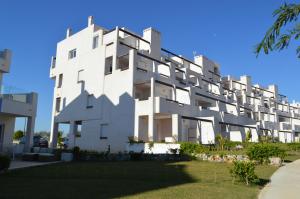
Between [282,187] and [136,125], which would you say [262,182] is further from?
[136,125]

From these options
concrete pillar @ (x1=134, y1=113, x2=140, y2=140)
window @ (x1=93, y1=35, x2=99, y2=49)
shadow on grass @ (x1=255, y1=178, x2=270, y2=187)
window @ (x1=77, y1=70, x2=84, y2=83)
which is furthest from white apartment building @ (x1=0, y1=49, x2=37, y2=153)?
shadow on grass @ (x1=255, y1=178, x2=270, y2=187)

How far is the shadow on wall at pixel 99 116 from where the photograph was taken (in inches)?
1297

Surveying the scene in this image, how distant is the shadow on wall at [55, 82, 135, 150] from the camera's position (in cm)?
3294

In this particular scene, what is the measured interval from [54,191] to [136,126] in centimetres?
2159

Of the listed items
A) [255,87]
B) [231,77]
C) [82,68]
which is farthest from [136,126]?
[255,87]

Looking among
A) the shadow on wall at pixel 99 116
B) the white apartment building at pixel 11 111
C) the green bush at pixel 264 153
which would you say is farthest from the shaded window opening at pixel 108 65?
the green bush at pixel 264 153

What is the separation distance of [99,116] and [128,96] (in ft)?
18.1

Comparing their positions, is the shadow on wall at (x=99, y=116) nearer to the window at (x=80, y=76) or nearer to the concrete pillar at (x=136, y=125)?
the concrete pillar at (x=136, y=125)

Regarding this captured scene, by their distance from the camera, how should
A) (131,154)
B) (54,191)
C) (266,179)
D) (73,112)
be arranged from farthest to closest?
(73,112), (131,154), (266,179), (54,191)

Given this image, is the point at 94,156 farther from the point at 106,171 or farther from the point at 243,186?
the point at 243,186

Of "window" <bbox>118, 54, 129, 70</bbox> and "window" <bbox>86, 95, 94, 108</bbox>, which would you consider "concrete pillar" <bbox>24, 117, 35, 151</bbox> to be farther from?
"window" <bbox>118, 54, 129, 70</bbox>

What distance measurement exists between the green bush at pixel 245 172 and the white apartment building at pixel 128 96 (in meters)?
16.8

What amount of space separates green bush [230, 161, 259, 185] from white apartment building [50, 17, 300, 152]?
660 inches

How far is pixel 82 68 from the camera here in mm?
40406
